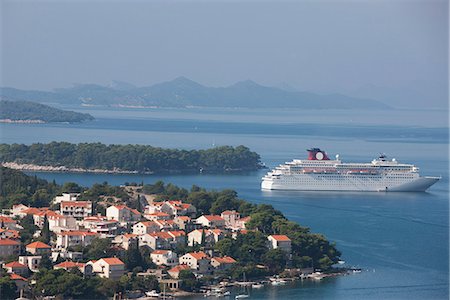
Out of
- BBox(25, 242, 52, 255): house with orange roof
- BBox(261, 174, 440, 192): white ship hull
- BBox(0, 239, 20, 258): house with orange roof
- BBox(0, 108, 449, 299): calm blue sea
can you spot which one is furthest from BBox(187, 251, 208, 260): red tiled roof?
BBox(261, 174, 440, 192): white ship hull

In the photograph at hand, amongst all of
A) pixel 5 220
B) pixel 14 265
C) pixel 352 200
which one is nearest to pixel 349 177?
pixel 352 200

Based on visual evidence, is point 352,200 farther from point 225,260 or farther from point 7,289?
point 7,289

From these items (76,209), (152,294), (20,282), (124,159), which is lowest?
(152,294)

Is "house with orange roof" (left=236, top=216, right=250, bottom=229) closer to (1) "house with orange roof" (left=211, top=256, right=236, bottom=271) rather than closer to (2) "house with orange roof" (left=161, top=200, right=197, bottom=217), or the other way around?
(2) "house with orange roof" (left=161, top=200, right=197, bottom=217)

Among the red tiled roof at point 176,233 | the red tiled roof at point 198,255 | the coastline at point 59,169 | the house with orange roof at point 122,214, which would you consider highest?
the coastline at point 59,169

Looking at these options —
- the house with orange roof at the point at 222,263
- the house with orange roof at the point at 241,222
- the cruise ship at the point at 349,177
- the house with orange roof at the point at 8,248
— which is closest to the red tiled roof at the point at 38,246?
the house with orange roof at the point at 8,248

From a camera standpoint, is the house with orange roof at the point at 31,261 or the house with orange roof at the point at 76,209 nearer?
the house with orange roof at the point at 31,261

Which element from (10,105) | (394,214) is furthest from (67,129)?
(394,214)

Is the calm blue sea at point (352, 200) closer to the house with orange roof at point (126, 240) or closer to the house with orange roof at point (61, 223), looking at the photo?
the house with orange roof at point (126, 240)
